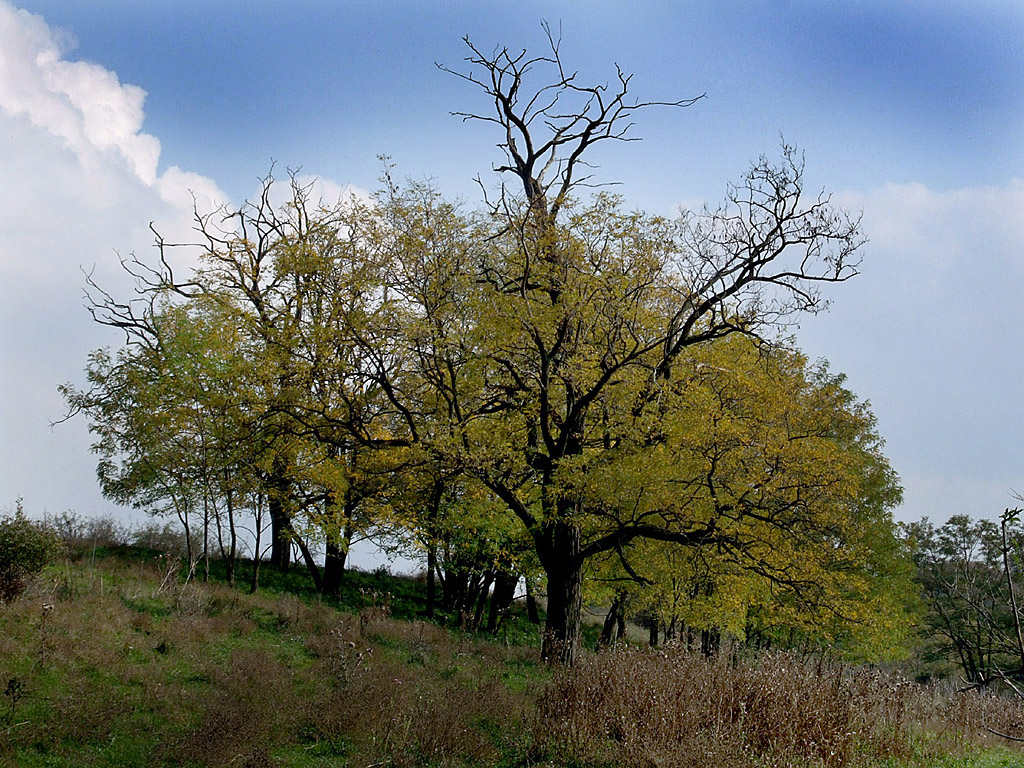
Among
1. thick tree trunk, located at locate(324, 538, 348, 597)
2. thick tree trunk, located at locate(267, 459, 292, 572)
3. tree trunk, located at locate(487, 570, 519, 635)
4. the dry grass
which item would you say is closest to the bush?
thick tree trunk, located at locate(267, 459, 292, 572)

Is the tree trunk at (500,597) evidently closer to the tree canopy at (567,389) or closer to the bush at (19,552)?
the tree canopy at (567,389)

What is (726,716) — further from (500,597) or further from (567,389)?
(500,597)

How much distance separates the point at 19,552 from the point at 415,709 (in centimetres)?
722

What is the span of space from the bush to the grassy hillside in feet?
0.97

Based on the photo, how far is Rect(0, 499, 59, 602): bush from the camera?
12578 millimetres

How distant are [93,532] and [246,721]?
17623 millimetres

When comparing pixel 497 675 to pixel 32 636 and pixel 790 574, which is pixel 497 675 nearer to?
pixel 790 574

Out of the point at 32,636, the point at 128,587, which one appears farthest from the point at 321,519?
the point at 32,636

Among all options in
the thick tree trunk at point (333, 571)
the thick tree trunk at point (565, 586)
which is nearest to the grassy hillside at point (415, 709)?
the thick tree trunk at point (565, 586)

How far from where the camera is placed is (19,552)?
41.6 ft

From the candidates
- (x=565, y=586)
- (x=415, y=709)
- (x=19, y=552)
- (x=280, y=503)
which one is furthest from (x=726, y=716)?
(x=280, y=503)

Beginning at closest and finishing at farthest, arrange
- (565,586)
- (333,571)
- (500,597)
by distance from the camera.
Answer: (565,586) < (333,571) < (500,597)

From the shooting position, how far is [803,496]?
597 inches

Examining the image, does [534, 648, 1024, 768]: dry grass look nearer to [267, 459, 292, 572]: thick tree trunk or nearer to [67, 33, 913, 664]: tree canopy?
[67, 33, 913, 664]: tree canopy
